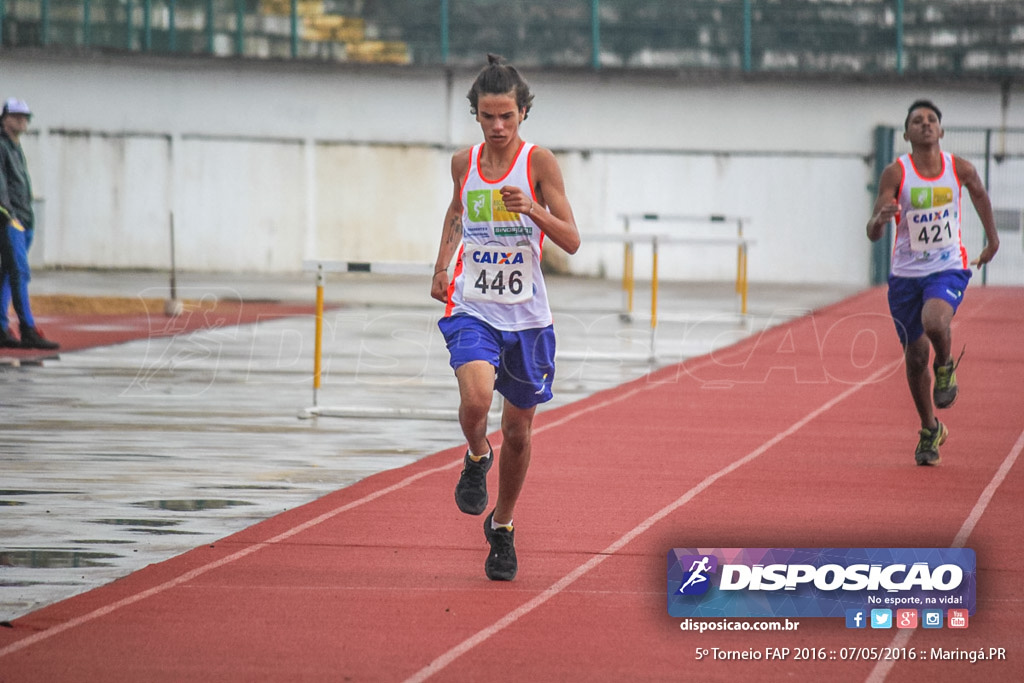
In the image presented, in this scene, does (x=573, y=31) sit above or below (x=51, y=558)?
above

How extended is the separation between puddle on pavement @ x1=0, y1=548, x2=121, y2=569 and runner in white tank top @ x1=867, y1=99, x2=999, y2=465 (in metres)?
4.92

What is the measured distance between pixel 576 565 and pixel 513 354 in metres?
0.95

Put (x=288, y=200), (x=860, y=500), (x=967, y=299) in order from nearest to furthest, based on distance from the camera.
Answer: (x=860, y=500), (x=967, y=299), (x=288, y=200)

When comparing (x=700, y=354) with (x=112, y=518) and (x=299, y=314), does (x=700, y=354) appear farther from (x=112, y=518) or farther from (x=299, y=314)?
(x=112, y=518)

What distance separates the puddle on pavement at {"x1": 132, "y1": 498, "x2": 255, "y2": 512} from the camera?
851 cm

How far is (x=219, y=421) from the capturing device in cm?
1214

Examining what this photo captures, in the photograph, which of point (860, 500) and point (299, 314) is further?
point (299, 314)

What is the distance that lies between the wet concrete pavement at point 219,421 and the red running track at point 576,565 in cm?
37

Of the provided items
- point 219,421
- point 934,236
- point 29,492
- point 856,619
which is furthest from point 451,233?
point 219,421

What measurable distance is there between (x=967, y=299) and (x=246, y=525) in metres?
20.6

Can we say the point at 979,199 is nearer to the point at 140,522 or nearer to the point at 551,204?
the point at 551,204

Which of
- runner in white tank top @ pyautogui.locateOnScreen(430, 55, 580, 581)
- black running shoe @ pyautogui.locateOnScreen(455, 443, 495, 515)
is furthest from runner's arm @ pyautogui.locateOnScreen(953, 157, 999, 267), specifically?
black running shoe @ pyautogui.locateOnScreen(455, 443, 495, 515)

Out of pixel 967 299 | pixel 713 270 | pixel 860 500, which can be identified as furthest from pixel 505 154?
pixel 713 270

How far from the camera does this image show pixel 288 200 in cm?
3219
